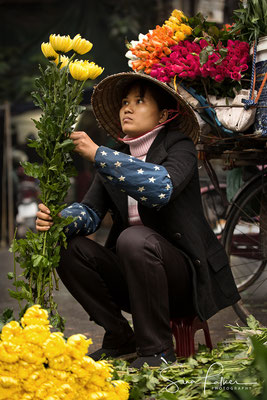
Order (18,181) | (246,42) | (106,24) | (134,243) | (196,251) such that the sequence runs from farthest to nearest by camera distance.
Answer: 1. (106,24)
2. (18,181)
3. (246,42)
4. (196,251)
5. (134,243)

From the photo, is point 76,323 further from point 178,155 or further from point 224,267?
point 178,155

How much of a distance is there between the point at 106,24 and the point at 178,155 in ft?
21.7

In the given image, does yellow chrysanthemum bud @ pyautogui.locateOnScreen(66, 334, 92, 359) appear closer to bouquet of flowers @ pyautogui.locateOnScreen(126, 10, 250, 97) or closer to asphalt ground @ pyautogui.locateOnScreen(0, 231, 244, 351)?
asphalt ground @ pyautogui.locateOnScreen(0, 231, 244, 351)

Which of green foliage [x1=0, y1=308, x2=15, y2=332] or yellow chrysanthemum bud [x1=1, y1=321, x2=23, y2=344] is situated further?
green foliage [x1=0, y1=308, x2=15, y2=332]

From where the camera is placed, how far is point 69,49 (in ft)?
8.09

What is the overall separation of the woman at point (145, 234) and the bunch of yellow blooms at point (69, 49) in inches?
10.5

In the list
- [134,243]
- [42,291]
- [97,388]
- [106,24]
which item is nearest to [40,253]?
[42,291]

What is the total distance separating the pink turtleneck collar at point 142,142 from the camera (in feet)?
9.65

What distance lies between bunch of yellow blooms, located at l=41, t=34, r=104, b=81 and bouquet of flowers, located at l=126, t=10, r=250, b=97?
2.44 ft

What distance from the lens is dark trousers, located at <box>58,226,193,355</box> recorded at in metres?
2.64

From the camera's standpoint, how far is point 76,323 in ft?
13.4

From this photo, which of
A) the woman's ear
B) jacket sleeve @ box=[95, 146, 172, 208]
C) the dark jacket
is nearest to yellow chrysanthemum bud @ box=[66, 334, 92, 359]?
jacket sleeve @ box=[95, 146, 172, 208]

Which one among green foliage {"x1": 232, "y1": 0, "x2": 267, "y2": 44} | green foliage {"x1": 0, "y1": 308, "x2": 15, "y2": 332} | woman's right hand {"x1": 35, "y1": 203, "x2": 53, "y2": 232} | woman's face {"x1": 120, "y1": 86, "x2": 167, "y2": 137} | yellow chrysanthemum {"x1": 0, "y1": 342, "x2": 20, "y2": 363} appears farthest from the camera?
green foliage {"x1": 232, "y1": 0, "x2": 267, "y2": 44}

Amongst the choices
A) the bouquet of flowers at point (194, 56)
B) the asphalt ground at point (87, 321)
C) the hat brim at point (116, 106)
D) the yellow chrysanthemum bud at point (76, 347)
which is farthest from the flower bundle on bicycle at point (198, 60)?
the yellow chrysanthemum bud at point (76, 347)
